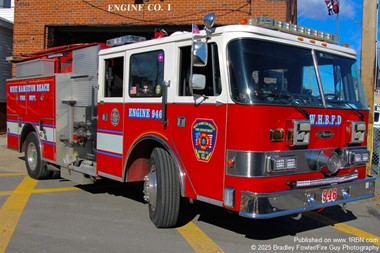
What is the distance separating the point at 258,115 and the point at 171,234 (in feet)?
6.62

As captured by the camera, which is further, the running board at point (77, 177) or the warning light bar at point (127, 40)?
the running board at point (77, 177)

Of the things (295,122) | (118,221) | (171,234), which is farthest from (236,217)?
(295,122)

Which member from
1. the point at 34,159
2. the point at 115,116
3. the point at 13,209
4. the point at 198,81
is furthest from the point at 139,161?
the point at 34,159

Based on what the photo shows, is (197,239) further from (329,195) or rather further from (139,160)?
(329,195)

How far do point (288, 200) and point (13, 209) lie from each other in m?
4.25

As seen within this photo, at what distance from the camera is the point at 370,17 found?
28.9 ft

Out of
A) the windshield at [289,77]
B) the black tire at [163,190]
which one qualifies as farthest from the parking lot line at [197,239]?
the windshield at [289,77]

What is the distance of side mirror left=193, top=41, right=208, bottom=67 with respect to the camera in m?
4.65

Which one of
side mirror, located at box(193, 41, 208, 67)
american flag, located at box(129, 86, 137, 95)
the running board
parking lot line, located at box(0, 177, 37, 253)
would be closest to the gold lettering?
parking lot line, located at box(0, 177, 37, 253)

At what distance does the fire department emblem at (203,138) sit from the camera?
4754 mm

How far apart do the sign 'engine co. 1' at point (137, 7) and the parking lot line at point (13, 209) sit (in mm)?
6663

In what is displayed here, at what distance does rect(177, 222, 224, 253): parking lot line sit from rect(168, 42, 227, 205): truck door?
57 cm

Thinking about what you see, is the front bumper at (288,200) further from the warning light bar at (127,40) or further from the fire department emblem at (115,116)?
the warning light bar at (127,40)

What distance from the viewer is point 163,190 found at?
5.28 metres
